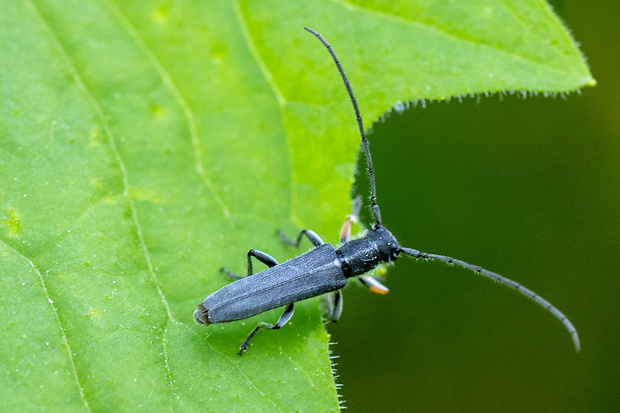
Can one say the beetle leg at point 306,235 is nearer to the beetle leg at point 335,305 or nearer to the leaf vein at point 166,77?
the beetle leg at point 335,305

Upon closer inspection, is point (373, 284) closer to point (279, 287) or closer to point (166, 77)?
point (279, 287)

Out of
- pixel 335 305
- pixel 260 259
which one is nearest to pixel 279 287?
pixel 260 259

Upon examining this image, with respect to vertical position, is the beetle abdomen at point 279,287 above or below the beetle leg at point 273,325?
above

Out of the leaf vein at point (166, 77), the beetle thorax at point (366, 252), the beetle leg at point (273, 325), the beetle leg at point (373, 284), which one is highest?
the leaf vein at point (166, 77)

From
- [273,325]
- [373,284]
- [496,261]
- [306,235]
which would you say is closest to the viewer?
[273,325]

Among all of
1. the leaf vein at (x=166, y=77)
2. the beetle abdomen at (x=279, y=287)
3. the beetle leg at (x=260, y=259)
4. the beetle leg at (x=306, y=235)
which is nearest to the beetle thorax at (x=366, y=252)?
the beetle abdomen at (x=279, y=287)

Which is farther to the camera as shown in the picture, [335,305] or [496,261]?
[496,261]

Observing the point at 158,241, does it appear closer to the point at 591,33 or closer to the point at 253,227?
the point at 253,227
